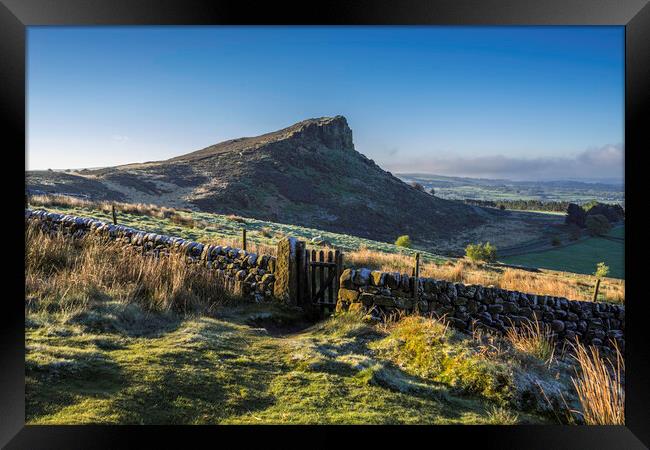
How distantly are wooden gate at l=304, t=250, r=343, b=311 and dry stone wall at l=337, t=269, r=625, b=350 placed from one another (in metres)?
0.29

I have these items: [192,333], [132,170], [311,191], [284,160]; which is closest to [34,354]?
[192,333]

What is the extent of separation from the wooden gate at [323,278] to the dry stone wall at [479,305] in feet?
0.96

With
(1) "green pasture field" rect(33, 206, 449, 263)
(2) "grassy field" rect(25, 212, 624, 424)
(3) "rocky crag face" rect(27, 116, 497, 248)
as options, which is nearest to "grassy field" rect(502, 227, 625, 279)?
(3) "rocky crag face" rect(27, 116, 497, 248)

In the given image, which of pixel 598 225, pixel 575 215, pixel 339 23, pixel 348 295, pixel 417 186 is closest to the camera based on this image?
pixel 339 23

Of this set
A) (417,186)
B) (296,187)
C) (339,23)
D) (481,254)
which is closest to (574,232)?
(417,186)

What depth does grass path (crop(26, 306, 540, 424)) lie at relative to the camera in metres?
3.17

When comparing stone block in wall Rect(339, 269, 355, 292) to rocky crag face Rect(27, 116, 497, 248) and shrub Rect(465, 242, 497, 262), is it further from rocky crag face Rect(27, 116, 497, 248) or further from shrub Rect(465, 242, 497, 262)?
rocky crag face Rect(27, 116, 497, 248)

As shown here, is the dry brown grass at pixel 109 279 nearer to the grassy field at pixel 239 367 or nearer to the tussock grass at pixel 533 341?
the grassy field at pixel 239 367

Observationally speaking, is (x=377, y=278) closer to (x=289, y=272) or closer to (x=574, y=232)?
(x=289, y=272)

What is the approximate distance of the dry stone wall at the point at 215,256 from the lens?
739cm

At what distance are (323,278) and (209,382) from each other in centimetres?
358

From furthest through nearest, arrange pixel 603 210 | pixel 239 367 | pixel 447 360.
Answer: pixel 603 210 < pixel 447 360 < pixel 239 367

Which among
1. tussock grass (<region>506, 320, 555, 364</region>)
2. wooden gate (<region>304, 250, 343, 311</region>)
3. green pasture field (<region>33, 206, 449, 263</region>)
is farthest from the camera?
green pasture field (<region>33, 206, 449, 263</region>)

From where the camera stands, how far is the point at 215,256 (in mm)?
7883
